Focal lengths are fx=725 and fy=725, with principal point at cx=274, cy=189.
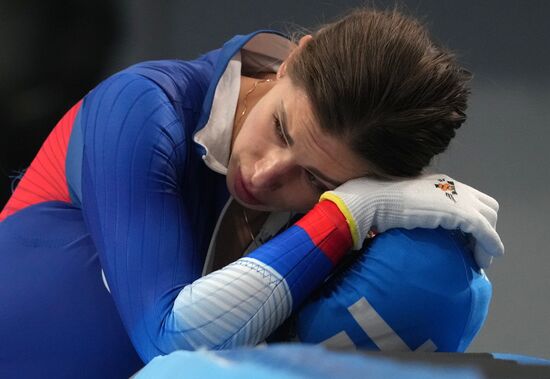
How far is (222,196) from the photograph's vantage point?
3.11 ft

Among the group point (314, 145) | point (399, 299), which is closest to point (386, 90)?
point (314, 145)

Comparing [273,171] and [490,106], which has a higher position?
[273,171]

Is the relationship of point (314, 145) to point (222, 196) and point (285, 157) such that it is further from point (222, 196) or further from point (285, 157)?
point (222, 196)

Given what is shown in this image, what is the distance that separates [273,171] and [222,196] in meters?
0.13

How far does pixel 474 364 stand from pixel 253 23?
152cm

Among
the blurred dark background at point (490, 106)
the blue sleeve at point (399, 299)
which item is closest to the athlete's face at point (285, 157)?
the blue sleeve at point (399, 299)

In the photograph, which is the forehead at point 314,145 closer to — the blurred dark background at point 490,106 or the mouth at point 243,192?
the mouth at point 243,192

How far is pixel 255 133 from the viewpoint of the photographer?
85 centimetres

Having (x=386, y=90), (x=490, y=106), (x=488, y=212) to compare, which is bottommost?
(x=490, y=106)

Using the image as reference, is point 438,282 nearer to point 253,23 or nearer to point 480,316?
point 480,316

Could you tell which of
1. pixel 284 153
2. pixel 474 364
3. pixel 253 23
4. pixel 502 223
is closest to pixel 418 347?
pixel 284 153

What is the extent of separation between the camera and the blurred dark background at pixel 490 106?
167 centimetres

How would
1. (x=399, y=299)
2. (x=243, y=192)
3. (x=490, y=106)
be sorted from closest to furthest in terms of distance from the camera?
1. (x=399, y=299)
2. (x=243, y=192)
3. (x=490, y=106)

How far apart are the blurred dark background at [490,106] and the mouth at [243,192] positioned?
2.75ft
